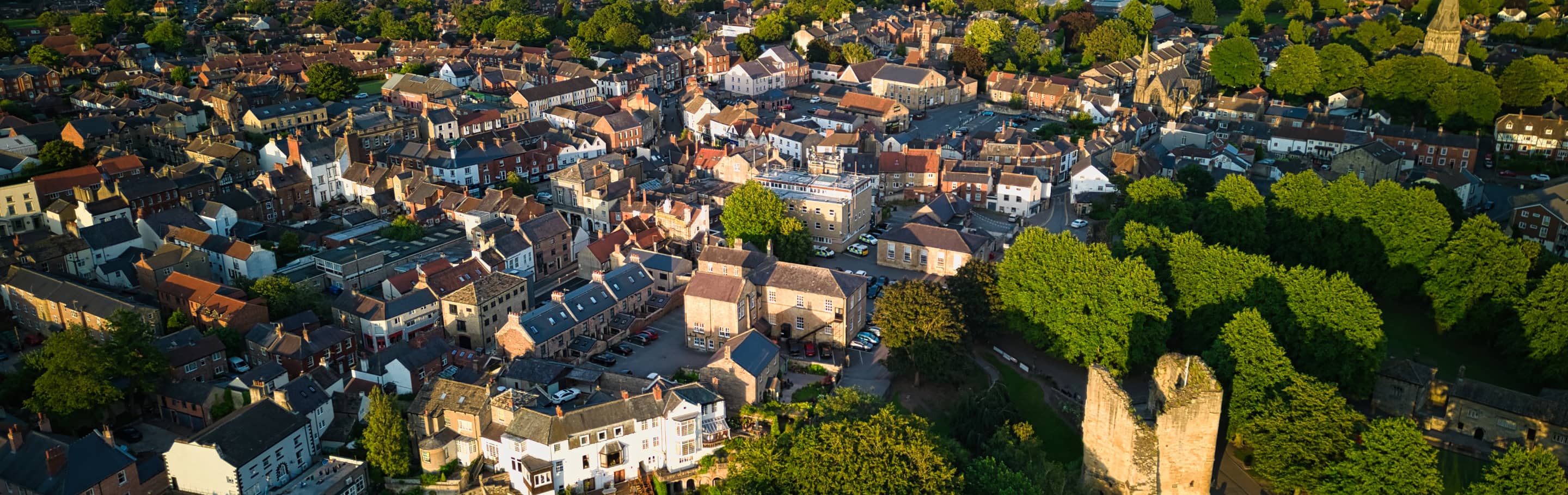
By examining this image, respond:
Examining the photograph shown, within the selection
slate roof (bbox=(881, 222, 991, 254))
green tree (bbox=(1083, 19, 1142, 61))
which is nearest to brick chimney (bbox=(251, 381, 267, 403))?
slate roof (bbox=(881, 222, 991, 254))

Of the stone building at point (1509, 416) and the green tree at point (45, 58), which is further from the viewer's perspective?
the green tree at point (45, 58)

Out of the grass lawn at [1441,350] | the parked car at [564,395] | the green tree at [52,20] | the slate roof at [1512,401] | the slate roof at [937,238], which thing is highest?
the green tree at [52,20]

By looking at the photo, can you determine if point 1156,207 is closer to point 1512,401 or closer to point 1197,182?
point 1197,182

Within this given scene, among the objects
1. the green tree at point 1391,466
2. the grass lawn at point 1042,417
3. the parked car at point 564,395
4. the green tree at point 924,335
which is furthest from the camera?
the green tree at point 924,335

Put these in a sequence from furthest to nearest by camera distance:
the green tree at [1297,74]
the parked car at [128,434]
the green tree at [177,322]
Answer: the green tree at [1297,74]
the green tree at [177,322]
the parked car at [128,434]

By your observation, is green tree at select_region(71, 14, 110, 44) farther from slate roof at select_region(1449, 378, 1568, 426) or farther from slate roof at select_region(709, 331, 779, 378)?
slate roof at select_region(1449, 378, 1568, 426)

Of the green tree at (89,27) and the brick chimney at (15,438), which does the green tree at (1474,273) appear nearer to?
the brick chimney at (15,438)

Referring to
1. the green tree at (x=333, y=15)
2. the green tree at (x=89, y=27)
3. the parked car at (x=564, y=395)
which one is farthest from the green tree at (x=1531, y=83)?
the green tree at (x=89, y=27)
